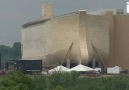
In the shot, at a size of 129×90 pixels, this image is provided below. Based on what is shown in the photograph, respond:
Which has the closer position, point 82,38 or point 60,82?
point 60,82

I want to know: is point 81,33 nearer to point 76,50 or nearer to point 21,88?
point 76,50

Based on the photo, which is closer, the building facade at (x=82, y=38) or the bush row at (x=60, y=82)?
the bush row at (x=60, y=82)

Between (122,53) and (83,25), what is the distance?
42.6ft

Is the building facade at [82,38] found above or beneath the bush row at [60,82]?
above

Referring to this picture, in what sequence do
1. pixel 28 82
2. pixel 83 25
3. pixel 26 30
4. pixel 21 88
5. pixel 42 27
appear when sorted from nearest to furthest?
1. pixel 21 88
2. pixel 28 82
3. pixel 83 25
4. pixel 42 27
5. pixel 26 30

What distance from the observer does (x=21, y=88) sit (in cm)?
3394

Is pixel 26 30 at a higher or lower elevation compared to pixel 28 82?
higher

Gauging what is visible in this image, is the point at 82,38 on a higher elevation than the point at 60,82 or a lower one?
higher

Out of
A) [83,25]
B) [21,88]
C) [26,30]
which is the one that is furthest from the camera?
[26,30]

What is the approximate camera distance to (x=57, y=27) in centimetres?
10544

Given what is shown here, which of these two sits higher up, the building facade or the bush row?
the building facade

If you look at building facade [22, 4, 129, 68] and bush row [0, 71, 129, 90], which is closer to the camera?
bush row [0, 71, 129, 90]

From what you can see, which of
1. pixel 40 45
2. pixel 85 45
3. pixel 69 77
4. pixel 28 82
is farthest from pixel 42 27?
pixel 28 82

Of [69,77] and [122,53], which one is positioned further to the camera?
[122,53]
